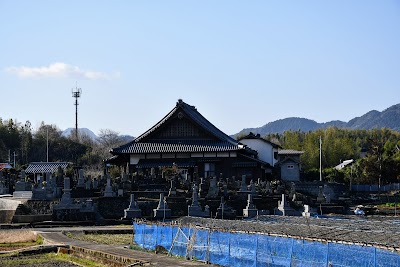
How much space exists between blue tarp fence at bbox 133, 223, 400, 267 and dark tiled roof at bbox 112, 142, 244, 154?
29.9m

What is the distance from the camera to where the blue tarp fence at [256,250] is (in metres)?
16.2

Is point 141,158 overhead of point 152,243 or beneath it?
overhead

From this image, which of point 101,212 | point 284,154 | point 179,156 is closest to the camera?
point 101,212

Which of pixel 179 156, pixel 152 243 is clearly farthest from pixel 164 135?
pixel 152 243

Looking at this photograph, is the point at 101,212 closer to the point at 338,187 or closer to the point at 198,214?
the point at 198,214

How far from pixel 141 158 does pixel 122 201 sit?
1670 centimetres

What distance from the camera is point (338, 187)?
200 ft

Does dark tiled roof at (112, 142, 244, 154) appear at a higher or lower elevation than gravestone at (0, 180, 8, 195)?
higher

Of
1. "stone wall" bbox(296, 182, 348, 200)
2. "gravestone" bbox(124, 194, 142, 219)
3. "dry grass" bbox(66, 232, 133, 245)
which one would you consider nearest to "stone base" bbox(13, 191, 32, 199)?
"gravestone" bbox(124, 194, 142, 219)

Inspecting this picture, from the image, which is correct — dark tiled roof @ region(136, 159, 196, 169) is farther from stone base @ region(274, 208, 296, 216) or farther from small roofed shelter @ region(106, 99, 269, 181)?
stone base @ region(274, 208, 296, 216)

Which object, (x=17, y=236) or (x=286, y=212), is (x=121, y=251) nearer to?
(x=17, y=236)

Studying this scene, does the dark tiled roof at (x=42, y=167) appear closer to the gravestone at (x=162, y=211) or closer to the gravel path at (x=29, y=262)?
the gravestone at (x=162, y=211)

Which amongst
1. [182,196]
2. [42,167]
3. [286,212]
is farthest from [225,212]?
[42,167]

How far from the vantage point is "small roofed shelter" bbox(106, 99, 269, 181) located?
5569 centimetres
